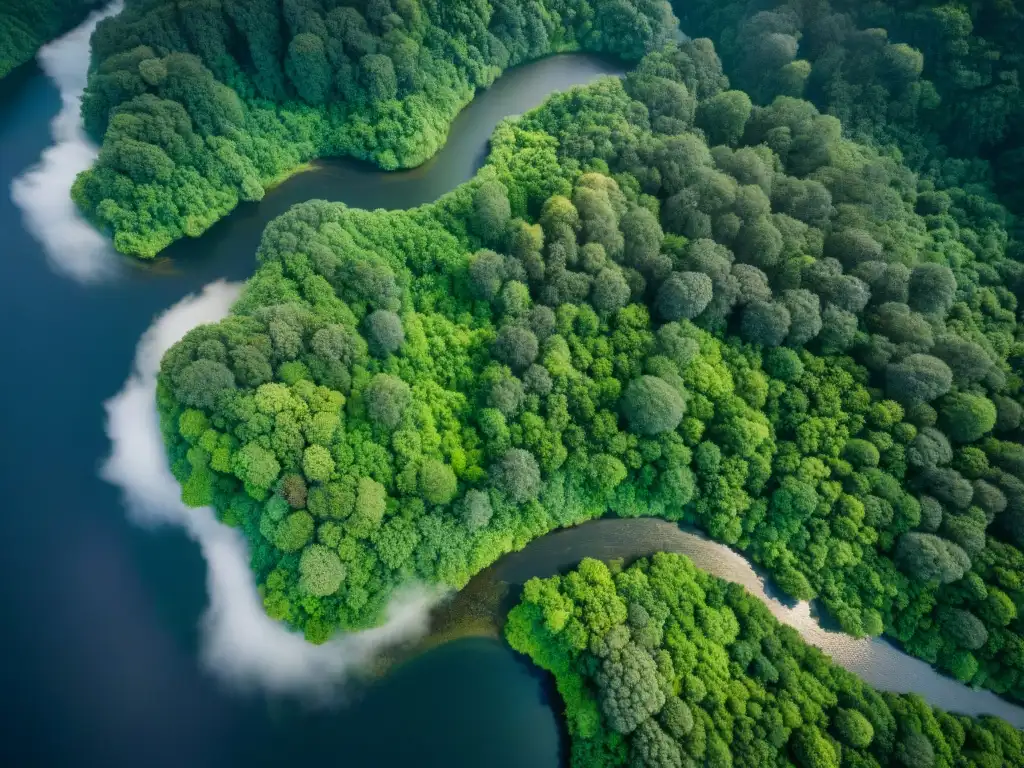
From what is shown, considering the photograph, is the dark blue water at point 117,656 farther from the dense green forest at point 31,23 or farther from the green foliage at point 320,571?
the dense green forest at point 31,23

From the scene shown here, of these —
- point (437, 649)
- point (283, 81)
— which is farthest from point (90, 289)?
point (437, 649)

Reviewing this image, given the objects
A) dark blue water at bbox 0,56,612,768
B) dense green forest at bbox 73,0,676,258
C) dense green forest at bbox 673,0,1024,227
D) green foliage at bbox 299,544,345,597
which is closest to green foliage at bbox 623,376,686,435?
dark blue water at bbox 0,56,612,768

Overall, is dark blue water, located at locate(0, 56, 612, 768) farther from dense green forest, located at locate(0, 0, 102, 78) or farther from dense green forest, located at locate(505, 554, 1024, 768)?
dense green forest, located at locate(0, 0, 102, 78)

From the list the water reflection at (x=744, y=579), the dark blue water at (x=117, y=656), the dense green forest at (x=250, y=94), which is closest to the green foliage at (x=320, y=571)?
the dark blue water at (x=117, y=656)

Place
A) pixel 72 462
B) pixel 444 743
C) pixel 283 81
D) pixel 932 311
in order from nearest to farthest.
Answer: pixel 444 743 < pixel 72 462 < pixel 932 311 < pixel 283 81

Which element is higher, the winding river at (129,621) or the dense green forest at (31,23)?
the dense green forest at (31,23)

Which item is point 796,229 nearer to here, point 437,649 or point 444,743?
point 437,649
